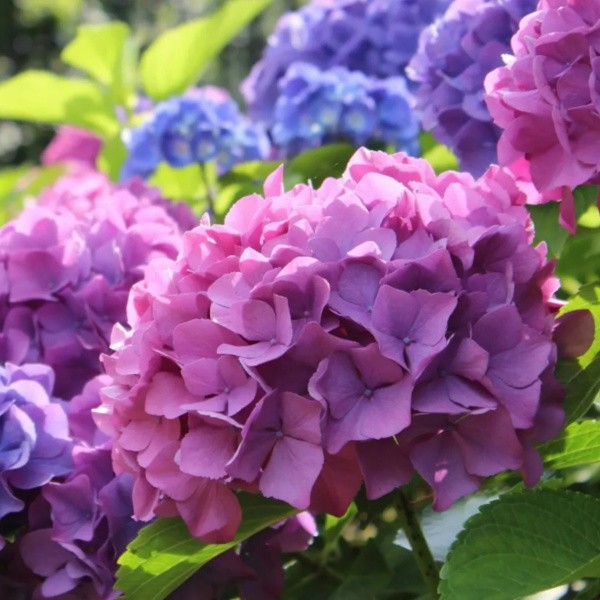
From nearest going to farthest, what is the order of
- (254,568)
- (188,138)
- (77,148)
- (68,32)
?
(254,568), (188,138), (77,148), (68,32)

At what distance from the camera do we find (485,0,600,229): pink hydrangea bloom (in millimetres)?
793

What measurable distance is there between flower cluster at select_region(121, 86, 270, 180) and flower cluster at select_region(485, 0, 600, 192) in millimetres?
739

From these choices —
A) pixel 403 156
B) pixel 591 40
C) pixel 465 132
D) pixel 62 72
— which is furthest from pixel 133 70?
pixel 62 72

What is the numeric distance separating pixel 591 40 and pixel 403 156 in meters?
0.16

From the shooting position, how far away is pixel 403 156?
899mm

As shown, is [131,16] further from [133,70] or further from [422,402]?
[422,402]

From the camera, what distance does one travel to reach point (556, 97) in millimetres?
801

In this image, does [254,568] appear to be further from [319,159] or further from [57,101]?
[57,101]

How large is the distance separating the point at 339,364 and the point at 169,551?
195 millimetres

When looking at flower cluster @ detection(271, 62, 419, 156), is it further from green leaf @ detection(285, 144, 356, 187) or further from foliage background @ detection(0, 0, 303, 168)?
foliage background @ detection(0, 0, 303, 168)

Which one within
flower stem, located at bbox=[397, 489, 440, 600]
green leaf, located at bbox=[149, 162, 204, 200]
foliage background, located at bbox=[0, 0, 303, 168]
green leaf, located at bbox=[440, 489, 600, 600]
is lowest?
foliage background, located at bbox=[0, 0, 303, 168]

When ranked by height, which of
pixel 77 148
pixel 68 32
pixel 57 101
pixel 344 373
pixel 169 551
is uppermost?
pixel 344 373

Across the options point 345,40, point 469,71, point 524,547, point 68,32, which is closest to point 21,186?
point 345,40

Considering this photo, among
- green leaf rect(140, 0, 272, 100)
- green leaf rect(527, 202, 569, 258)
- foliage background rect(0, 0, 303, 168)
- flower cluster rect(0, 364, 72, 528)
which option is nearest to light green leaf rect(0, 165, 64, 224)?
green leaf rect(140, 0, 272, 100)
